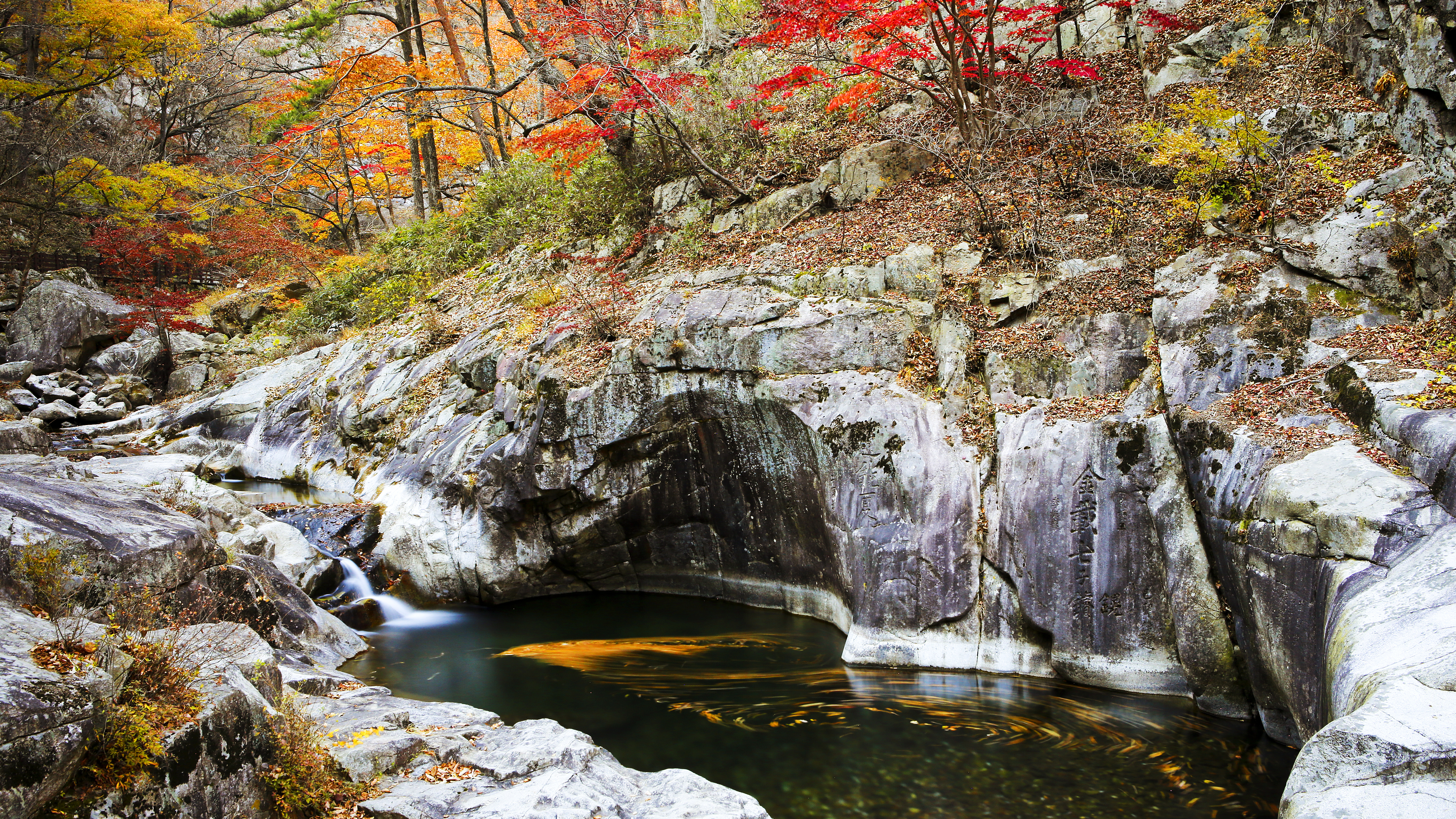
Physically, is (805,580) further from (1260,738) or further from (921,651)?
(1260,738)

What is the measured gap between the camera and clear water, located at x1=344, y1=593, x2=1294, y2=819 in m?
6.52

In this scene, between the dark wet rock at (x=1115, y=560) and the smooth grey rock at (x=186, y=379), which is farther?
the smooth grey rock at (x=186, y=379)

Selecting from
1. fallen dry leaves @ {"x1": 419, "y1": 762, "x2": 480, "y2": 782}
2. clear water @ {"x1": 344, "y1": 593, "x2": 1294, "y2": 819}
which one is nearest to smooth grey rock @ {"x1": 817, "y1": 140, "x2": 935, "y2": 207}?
clear water @ {"x1": 344, "y1": 593, "x2": 1294, "y2": 819}

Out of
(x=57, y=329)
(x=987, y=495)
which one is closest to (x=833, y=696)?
(x=987, y=495)

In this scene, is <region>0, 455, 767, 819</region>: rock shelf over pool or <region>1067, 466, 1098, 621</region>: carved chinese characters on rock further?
<region>1067, 466, 1098, 621</region>: carved chinese characters on rock

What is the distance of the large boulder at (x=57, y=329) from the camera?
20922 mm

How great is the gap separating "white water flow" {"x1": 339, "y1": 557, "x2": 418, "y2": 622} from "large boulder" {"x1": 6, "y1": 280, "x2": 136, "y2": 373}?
15.9 metres

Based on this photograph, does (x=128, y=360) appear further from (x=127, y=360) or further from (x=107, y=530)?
(x=107, y=530)

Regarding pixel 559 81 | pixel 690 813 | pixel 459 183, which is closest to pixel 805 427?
pixel 690 813

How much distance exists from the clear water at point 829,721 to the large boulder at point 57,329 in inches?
698

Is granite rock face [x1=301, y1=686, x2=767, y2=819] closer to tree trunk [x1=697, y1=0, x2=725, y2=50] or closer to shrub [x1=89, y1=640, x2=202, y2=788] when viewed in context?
shrub [x1=89, y1=640, x2=202, y2=788]

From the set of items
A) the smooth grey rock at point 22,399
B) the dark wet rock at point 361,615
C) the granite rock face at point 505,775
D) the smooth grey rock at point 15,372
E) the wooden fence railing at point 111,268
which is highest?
the wooden fence railing at point 111,268

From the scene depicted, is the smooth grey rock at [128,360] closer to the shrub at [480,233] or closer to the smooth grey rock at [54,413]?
the smooth grey rock at [54,413]

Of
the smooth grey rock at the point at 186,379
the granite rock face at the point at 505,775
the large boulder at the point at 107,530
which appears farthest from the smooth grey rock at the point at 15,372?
the granite rock face at the point at 505,775
